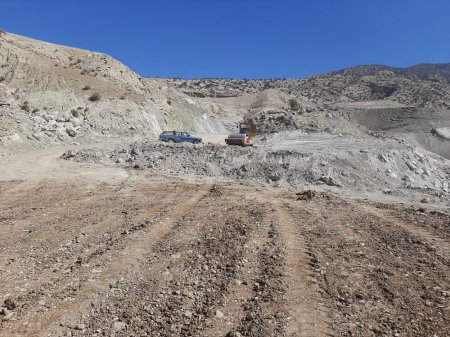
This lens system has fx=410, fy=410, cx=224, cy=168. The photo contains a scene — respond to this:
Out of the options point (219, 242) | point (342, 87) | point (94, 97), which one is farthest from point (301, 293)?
point (342, 87)

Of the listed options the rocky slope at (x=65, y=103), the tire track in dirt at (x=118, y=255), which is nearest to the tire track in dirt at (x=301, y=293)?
the tire track in dirt at (x=118, y=255)

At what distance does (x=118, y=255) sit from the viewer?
8.45m

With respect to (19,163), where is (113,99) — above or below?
above

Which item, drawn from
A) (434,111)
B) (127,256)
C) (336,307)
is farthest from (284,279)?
(434,111)

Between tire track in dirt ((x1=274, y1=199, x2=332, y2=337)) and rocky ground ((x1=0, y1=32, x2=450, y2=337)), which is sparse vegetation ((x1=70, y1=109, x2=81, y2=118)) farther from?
tire track in dirt ((x1=274, y1=199, x2=332, y2=337))

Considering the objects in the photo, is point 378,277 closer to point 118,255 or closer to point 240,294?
point 240,294

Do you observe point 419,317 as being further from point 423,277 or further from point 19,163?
point 19,163

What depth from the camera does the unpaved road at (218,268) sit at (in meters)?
5.95

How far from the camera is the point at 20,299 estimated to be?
6.41m

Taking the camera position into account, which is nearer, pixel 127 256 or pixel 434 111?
pixel 127 256

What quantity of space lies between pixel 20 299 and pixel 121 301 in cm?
157

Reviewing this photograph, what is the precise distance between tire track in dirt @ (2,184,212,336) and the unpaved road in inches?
1.1

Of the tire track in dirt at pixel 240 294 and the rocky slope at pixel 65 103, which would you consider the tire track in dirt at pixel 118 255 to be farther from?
the rocky slope at pixel 65 103

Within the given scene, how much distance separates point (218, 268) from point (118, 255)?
2.15 metres
